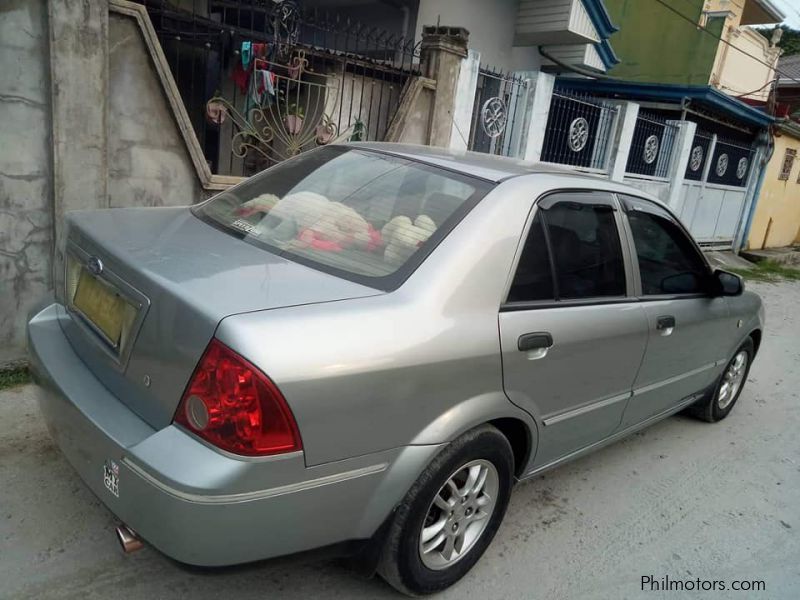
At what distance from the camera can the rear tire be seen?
4328 mm

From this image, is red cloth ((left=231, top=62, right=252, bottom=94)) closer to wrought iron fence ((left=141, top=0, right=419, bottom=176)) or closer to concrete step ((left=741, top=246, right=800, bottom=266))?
wrought iron fence ((left=141, top=0, right=419, bottom=176))

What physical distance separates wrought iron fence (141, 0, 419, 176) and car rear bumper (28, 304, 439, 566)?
134 inches

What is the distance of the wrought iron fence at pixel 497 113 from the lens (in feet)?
24.3

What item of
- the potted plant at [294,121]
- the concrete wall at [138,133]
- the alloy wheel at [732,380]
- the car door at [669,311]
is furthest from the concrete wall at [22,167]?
the alloy wheel at [732,380]

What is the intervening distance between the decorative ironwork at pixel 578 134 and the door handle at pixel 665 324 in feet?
20.3

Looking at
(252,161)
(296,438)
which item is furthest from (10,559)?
(252,161)

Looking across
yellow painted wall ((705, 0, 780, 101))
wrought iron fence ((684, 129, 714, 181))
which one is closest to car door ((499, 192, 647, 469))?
wrought iron fence ((684, 129, 714, 181))

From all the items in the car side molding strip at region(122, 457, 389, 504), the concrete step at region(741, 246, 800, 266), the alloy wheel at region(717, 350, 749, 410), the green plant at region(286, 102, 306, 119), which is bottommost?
the concrete step at region(741, 246, 800, 266)

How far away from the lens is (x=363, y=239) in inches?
94.0

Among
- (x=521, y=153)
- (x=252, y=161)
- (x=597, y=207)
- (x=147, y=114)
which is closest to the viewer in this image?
(x=597, y=207)

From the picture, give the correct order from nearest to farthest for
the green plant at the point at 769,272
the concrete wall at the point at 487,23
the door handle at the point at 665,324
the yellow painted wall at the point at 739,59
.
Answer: the door handle at the point at 665,324 → the concrete wall at the point at 487,23 → the green plant at the point at 769,272 → the yellow painted wall at the point at 739,59

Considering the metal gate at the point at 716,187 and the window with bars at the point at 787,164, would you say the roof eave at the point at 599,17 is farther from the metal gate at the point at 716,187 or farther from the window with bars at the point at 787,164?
the window with bars at the point at 787,164

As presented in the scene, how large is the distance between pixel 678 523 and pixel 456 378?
1.85 m

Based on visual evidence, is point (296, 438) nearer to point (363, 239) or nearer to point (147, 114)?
point (363, 239)
